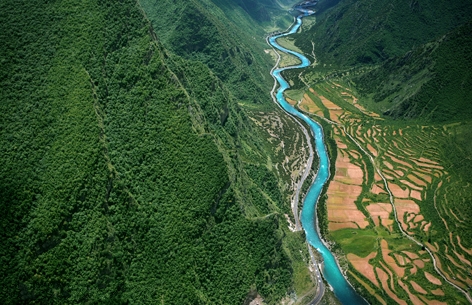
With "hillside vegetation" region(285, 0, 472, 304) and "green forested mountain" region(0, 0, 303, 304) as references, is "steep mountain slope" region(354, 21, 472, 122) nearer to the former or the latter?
"hillside vegetation" region(285, 0, 472, 304)

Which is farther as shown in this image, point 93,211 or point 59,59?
point 59,59

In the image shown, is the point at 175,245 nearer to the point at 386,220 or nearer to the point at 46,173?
the point at 46,173

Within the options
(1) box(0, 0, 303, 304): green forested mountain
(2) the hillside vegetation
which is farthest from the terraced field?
(1) box(0, 0, 303, 304): green forested mountain

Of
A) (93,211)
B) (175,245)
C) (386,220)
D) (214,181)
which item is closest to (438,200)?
(386,220)

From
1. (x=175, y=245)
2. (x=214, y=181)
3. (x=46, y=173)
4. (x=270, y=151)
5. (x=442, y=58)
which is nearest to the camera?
(x=46, y=173)

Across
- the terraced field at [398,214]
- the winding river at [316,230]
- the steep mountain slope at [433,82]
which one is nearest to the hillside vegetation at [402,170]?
the terraced field at [398,214]

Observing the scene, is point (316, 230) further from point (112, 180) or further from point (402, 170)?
point (112, 180)

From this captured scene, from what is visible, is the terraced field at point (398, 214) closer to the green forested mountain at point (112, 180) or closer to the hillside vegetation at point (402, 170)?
the hillside vegetation at point (402, 170)
